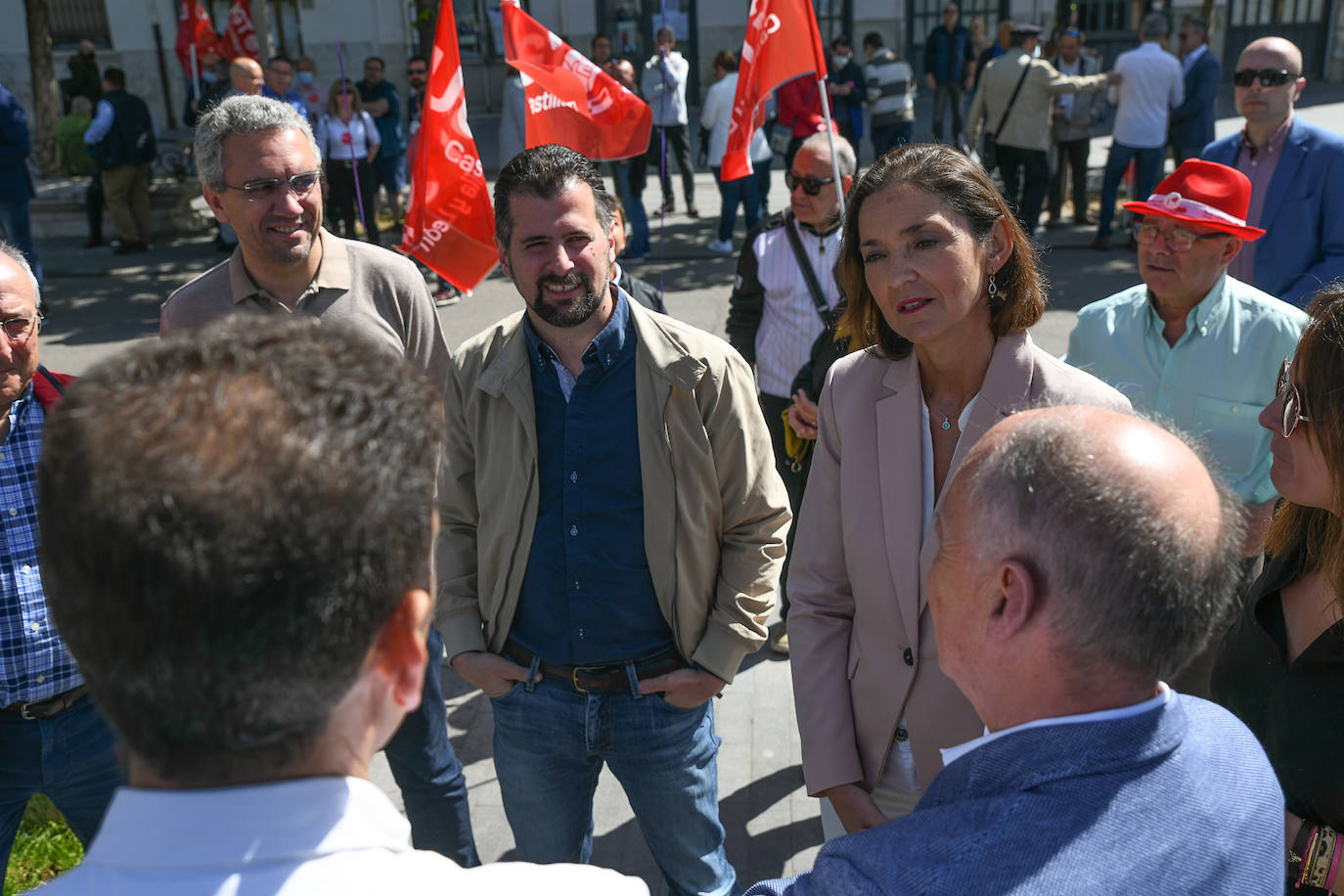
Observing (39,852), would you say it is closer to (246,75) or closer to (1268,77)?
(1268,77)

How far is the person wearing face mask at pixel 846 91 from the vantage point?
13065 mm

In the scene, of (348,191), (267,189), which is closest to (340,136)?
(348,191)

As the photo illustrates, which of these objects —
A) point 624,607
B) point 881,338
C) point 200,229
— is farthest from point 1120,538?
point 200,229

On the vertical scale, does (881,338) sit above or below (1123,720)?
above

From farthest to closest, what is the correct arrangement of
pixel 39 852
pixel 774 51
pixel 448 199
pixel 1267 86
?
pixel 1267 86 → pixel 774 51 → pixel 448 199 → pixel 39 852

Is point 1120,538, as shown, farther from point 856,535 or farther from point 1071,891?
point 856,535

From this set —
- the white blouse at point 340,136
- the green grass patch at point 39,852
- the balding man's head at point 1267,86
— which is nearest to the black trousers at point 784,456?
the balding man's head at point 1267,86

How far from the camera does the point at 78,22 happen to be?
71.7ft

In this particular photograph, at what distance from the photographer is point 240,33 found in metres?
12.5

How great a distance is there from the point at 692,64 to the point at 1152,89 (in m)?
13.7

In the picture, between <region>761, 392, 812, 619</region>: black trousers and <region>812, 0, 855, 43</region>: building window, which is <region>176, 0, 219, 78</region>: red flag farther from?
<region>812, 0, 855, 43</region>: building window

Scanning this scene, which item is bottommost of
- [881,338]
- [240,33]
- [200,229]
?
[200,229]

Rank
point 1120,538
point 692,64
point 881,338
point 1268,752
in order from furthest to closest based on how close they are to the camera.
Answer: point 692,64 < point 881,338 < point 1268,752 < point 1120,538

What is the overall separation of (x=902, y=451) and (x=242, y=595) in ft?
5.16
